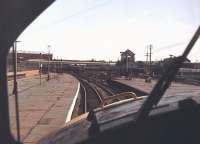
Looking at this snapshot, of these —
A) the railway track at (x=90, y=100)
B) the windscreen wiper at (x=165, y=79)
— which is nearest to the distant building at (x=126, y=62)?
the railway track at (x=90, y=100)

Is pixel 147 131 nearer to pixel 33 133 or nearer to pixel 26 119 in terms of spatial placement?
pixel 33 133

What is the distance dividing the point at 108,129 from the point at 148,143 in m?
0.28

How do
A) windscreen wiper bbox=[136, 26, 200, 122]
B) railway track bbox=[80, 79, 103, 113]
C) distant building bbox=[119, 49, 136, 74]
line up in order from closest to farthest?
windscreen wiper bbox=[136, 26, 200, 122] < railway track bbox=[80, 79, 103, 113] < distant building bbox=[119, 49, 136, 74]

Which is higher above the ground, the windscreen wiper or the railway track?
the windscreen wiper

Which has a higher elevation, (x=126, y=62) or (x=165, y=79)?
(x=165, y=79)

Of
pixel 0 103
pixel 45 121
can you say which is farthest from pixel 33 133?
pixel 0 103

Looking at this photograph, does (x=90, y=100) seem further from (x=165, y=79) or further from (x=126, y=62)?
(x=126, y=62)

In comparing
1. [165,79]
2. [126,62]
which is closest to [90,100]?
[165,79]

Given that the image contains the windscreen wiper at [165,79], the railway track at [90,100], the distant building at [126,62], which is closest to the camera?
the windscreen wiper at [165,79]

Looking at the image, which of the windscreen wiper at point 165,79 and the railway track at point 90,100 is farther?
the railway track at point 90,100

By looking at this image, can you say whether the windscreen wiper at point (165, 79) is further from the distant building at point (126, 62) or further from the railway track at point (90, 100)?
the distant building at point (126, 62)

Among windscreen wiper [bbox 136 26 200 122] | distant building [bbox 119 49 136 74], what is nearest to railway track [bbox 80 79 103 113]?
windscreen wiper [bbox 136 26 200 122]

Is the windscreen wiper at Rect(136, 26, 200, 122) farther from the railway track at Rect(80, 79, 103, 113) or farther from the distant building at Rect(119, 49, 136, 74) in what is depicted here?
the distant building at Rect(119, 49, 136, 74)

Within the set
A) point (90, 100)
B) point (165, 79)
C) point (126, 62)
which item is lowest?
point (90, 100)
